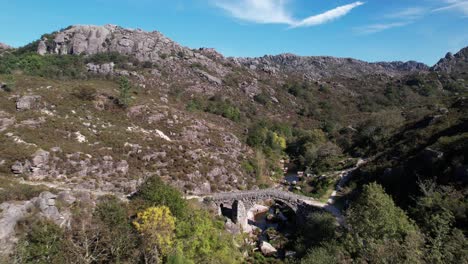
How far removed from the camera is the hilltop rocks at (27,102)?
59281 millimetres

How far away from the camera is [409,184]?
156 ft

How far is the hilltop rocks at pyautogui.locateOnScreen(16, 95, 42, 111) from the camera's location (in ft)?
194

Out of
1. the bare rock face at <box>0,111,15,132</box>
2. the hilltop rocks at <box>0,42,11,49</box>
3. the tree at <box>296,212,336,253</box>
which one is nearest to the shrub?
the bare rock face at <box>0,111,15,132</box>

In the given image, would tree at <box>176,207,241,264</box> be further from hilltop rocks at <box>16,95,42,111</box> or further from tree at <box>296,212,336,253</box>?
hilltop rocks at <box>16,95,42,111</box>

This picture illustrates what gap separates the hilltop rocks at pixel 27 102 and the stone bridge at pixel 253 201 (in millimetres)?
36900

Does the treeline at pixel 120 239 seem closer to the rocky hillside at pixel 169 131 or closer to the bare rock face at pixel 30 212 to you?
the bare rock face at pixel 30 212

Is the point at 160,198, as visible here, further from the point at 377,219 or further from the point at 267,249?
the point at 377,219

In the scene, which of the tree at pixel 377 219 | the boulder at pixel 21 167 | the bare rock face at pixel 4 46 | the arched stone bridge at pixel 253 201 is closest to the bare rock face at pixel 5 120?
the boulder at pixel 21 167

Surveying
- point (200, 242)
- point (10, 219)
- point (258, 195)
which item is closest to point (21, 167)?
point (10, 219)

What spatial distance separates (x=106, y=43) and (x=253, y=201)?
112800mm

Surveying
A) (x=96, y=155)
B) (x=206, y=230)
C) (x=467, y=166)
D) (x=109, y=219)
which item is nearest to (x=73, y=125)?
(x=96, y=155)

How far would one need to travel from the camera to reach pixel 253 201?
55812 millimetres

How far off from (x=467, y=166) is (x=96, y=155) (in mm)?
51330

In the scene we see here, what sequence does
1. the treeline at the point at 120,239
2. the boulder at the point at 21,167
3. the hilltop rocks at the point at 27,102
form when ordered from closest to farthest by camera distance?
the treeline at the point at 120,239 → the boulder at the point at 21,167 → the hilltop rocks at the point at 27,102
